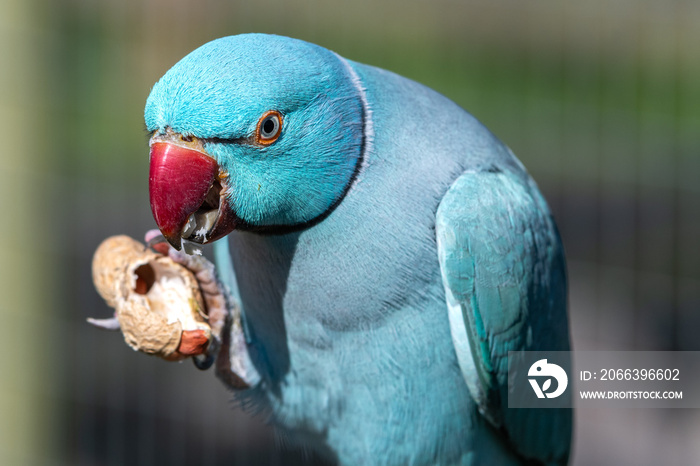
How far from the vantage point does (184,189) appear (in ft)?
4.54

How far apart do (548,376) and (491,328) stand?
313 mm

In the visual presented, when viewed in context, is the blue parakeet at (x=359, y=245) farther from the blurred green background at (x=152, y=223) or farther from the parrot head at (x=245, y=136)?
the blurred green background at (x=152, y=223)

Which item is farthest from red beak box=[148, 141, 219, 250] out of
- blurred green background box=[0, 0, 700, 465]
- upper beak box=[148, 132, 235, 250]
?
blurred green background box=[0, 0, 700, 465]

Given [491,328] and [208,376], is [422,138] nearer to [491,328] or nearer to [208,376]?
[491,328]

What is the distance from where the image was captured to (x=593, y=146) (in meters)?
3.86

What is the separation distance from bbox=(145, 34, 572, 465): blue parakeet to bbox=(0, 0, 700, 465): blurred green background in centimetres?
140

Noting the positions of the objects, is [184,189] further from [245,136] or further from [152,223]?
[152,223]

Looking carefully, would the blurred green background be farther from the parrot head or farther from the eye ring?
the eye ring

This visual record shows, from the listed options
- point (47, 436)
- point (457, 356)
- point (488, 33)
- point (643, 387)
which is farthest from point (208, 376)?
point (488, 33)

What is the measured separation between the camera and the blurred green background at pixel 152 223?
3.53m

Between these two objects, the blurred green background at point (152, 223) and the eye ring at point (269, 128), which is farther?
the blurred green background at point (152, 223)

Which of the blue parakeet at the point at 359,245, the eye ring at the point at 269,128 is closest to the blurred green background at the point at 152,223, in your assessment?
the blue parakeet at the point at 359,245

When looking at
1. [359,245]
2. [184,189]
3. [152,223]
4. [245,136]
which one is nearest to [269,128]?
[245,136]

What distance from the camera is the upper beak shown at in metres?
1.37
